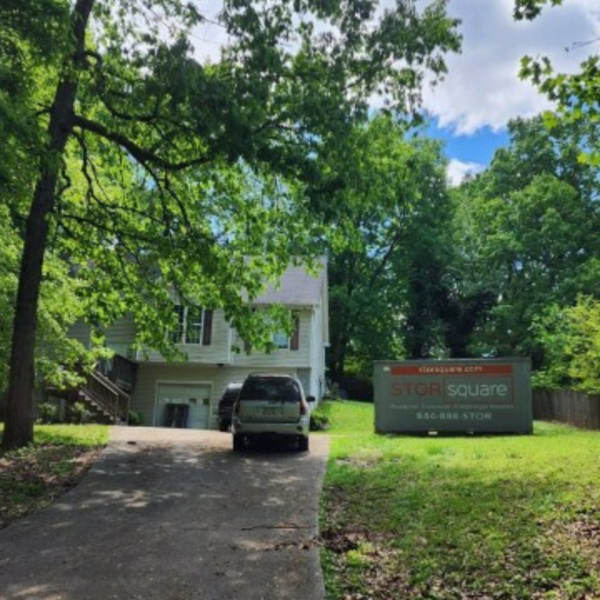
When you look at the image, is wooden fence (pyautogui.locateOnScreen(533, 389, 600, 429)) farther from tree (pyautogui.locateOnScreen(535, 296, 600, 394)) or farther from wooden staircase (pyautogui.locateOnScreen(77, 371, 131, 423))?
wooden staircase (pyautogui.locateOnScreen(77, 371, 131, 423))

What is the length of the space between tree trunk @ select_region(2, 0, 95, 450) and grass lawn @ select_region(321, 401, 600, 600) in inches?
255

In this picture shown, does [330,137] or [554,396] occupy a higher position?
[330,137]

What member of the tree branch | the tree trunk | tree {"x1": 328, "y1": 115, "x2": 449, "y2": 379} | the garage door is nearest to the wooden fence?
the garage door

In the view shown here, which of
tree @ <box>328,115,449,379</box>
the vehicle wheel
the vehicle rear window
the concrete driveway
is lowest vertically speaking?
the concrete driveway

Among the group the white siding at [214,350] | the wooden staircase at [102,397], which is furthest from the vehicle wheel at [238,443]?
the white siding at [214,350]

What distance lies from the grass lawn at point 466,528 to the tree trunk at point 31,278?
648 centimetres

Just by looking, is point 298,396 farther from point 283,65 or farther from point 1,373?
point 1,373

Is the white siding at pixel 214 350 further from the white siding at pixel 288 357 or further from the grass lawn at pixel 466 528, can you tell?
the grass lawn at pixel 466 528

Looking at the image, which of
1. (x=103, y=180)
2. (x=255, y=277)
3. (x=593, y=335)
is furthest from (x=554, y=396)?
(x=103, y=180)

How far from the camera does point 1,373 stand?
17.7m

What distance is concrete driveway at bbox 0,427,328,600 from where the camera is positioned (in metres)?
5.92

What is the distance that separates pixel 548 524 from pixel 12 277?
15068mm

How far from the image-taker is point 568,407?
88.9 ft

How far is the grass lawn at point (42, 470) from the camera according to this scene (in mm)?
9250
